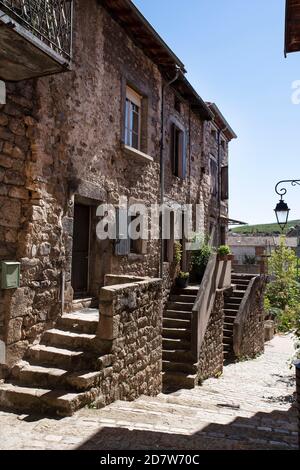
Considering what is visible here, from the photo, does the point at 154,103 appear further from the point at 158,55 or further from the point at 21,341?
the point at 21,341

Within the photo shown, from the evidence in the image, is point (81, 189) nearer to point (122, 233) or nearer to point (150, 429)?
point (122, 233)

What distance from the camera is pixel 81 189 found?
6.41m

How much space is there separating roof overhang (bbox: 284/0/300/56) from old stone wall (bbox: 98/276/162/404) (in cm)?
365

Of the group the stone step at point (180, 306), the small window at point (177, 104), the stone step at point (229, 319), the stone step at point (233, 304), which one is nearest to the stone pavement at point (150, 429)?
the stone step at point (180, 306)

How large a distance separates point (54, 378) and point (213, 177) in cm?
1177

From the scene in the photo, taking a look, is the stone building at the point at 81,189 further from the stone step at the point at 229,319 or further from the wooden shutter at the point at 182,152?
the stone step at the point at 229,319

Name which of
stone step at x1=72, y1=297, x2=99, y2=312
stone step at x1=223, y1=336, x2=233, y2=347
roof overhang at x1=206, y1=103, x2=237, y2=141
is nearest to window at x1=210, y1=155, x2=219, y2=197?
roof overhang at x1=206, y1=103, x2=237, y2=141

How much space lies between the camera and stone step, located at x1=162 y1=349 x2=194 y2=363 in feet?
26.2

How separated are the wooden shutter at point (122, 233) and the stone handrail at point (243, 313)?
4.71 m

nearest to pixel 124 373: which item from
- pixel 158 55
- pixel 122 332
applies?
pixel 122 332

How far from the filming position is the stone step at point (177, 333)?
331 inches

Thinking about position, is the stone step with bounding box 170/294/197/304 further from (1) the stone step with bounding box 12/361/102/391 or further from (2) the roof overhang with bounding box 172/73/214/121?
(2) the roof overhang with bounding box 172/73/214/121

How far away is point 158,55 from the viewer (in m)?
9.09
